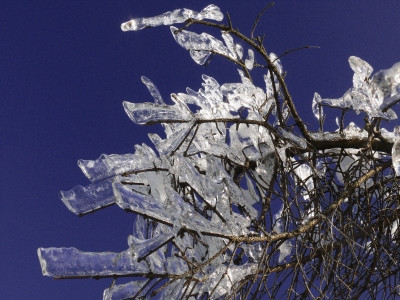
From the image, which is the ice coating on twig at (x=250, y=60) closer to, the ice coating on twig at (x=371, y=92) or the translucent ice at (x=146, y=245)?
the ice coating on twig at (x=371, y=92)

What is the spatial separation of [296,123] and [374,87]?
14.4 inches

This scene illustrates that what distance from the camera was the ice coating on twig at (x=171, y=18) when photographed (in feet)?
4.82

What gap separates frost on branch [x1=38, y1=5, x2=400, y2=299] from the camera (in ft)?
3.91

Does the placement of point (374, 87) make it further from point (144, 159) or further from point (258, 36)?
point (144, 159)

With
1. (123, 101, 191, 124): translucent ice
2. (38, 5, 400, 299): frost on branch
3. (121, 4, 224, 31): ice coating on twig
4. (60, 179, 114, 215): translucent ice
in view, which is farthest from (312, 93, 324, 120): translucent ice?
(60, 179, 114, 215): translucent ice

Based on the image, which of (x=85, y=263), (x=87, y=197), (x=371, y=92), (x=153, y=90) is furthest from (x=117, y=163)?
(x=371, y=92)

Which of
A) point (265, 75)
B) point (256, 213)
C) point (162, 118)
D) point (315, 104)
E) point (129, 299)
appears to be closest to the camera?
point (129, 299)

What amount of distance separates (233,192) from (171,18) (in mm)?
566

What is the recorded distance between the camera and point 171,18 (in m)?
1.50

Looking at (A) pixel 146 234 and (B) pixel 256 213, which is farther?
(A) pixel 146 234

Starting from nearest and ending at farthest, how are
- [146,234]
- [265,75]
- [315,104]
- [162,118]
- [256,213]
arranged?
[162,118], [256,213], [146,234], [315,104], [265,75]

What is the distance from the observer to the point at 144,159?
1.53 metres

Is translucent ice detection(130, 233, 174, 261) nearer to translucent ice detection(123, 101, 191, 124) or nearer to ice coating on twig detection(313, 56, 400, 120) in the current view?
translucent ice detection(123, 101, 191, 124)

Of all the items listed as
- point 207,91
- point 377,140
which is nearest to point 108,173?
point 207,91
